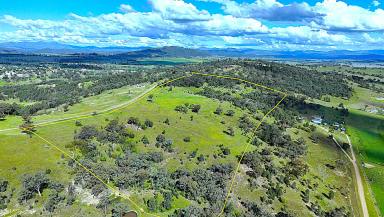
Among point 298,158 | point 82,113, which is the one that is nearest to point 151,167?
point 82,113

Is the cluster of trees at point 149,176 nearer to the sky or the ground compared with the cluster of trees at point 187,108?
nearer to the ground

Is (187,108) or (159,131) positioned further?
(187,108)

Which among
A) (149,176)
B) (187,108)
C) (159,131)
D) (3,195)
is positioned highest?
(187,108)

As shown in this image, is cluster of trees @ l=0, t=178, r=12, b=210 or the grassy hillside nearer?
cluster of trees @ l=0, t=178, r=12, b=210

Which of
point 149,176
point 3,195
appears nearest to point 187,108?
point 149,176

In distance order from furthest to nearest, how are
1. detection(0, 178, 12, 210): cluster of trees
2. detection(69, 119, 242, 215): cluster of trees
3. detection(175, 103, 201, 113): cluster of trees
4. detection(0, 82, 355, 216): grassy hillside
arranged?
detection(175, 103, 201, 113): cluster of trees → detection(0, 82, 355, 216): grassy hillside → detection(69, 119, 242, 215): cluster of trees → detection(0, 178, 12, 210): cluster of trees

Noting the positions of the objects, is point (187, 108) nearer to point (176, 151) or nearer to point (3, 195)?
point (176, 151)

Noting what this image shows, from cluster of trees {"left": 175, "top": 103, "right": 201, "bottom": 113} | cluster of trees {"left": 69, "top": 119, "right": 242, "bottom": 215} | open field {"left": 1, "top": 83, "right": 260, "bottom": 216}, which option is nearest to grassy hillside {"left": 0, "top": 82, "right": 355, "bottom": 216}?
open field {"left": 1, "top": 83, "right": 260, "bottom": 216}

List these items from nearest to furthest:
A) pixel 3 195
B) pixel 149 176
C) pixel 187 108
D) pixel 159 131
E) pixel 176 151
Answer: pixel 3 195, pixel 149 176, pixel 176 151, pixel 159 131, pixel 187 108

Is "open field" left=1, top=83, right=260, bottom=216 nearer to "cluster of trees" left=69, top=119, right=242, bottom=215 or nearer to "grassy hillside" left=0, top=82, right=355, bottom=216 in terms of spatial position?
"grassy hillside" left=0, top=82, right=355, bottom=216

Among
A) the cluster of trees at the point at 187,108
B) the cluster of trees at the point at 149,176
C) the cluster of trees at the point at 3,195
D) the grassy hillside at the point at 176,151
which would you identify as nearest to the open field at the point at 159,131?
the grassy hillside at the point at 176,151

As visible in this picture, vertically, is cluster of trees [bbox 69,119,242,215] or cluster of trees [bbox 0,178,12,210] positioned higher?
cluster of trees [bbox 0,178,12,210]

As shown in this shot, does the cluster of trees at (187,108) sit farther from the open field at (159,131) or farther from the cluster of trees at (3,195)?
the cluster of trees at (3,195)

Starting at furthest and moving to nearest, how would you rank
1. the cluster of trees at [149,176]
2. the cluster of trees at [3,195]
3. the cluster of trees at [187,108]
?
1. the cluster of trees at [187,108]
2. the cluster of trees at [149,176]
3. the cluster of trees at [3,195]
